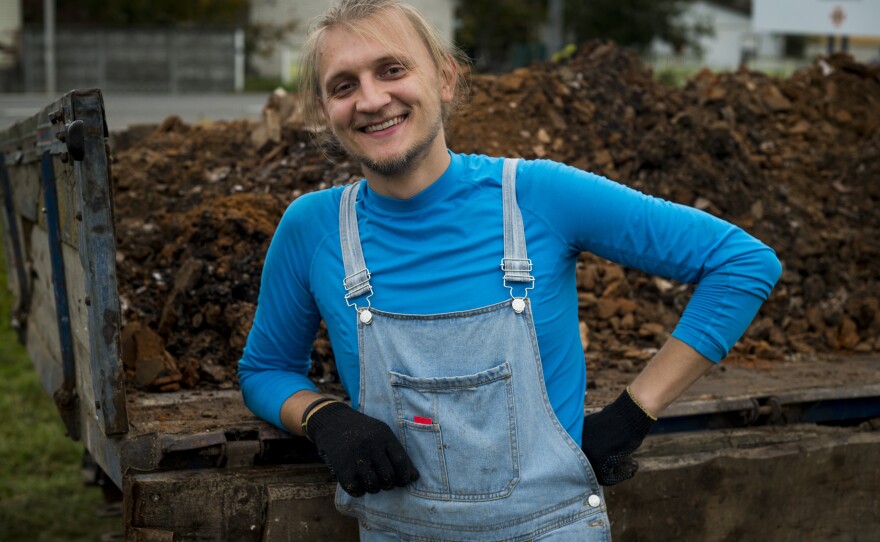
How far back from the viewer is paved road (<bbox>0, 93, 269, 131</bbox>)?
53.5ft

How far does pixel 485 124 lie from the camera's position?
4.91 metres

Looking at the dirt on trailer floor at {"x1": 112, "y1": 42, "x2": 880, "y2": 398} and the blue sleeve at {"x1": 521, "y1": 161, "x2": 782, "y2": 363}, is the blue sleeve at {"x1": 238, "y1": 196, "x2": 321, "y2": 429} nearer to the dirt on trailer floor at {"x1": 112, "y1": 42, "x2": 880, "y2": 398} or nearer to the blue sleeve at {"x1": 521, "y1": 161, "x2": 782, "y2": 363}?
the blue sleeve at {"x1": 521, "y1": 161, "x2": 782, "y2": 363}

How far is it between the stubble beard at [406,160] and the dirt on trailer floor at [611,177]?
1.17m

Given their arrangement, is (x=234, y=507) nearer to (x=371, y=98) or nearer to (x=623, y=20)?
(x=371, y=98)

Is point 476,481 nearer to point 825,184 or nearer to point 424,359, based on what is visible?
point 424,359

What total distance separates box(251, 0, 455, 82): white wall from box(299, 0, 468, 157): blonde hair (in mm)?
25571

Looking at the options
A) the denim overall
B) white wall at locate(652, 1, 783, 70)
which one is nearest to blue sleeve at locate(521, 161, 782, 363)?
the denim overall

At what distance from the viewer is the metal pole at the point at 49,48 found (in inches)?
936

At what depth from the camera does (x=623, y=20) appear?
96.0ft

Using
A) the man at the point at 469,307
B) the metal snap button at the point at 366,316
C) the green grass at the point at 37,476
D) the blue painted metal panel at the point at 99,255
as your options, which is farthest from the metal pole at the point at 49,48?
the metal snap button at the point at 366,316

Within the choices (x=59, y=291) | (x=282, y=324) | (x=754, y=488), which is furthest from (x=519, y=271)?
(x=59, y=291)

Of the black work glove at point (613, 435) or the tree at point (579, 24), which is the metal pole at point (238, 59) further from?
the black work glove at point (613, 435)

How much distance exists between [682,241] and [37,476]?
15.4 feet

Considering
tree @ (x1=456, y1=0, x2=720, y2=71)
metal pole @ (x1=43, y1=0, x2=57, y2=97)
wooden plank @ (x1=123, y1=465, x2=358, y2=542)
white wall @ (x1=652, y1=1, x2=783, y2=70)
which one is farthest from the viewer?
white wall @ (x1=652, y1=1, x2=783, y2=70)
